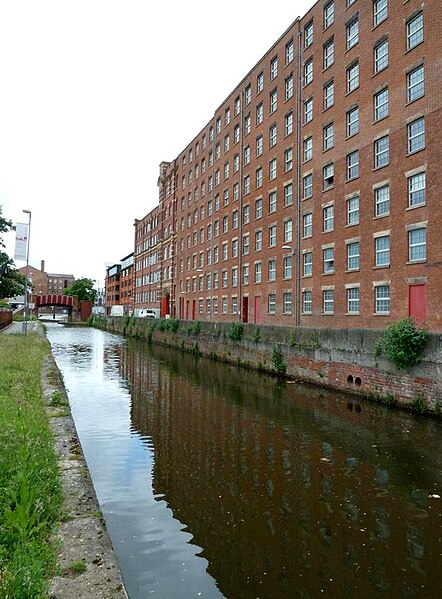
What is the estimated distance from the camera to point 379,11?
81.7ft

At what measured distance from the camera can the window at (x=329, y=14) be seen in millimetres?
28938

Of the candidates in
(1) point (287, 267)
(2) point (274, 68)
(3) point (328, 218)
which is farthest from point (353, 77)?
(1) point (287, 267)

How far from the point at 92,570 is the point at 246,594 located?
6.13 ft

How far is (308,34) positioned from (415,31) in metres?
11.4

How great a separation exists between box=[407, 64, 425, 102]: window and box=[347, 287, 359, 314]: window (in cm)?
1021

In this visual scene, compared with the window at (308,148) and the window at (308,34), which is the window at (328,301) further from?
the window at (308,34)

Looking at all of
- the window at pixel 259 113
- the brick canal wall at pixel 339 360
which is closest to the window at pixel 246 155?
the window at pixel 259 113

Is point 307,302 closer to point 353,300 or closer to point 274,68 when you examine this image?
point 353,300

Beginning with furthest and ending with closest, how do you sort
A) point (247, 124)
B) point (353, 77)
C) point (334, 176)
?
point (247, 124), point (334, 176), point (353, 77)

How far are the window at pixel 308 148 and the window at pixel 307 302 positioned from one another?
9240 millimetres

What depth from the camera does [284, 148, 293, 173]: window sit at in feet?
109

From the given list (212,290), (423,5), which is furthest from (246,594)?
(212,290)

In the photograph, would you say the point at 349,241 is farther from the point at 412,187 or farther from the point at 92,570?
the point at 92,570

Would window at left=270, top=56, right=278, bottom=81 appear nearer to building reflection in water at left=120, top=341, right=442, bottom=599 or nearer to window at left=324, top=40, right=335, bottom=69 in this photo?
window at left=324, top=40, right=335, bottom=69
